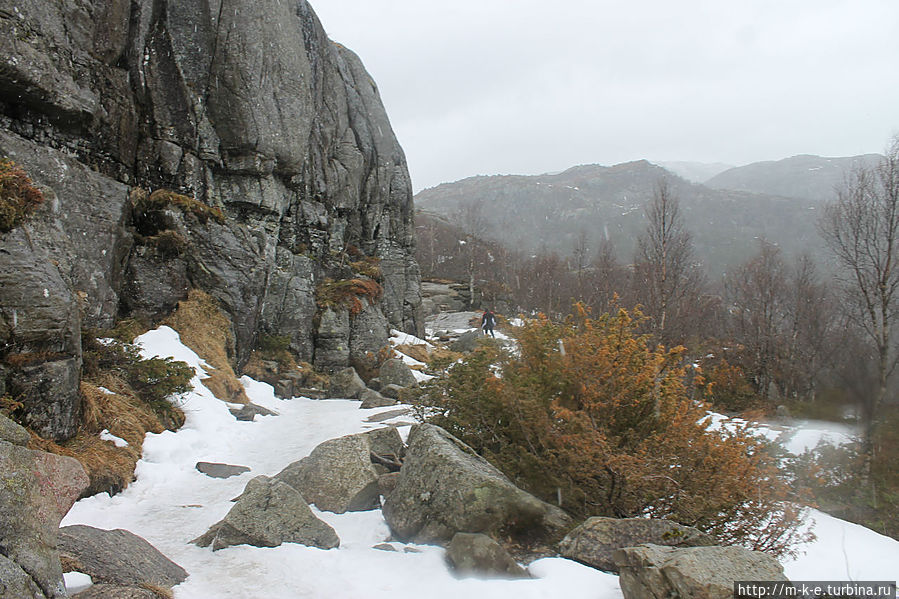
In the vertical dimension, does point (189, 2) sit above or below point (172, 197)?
above

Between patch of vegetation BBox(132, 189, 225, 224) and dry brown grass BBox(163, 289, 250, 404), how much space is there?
7.25 feet

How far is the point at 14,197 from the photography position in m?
5.73

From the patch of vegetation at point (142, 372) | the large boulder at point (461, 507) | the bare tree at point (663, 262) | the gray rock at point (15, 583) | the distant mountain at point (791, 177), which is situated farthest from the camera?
the distant mountain at point (791, 177)

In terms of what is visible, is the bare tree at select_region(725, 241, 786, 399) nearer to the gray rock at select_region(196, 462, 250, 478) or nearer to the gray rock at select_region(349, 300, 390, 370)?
the gray rock at select_region(349, 300, 390, 370)

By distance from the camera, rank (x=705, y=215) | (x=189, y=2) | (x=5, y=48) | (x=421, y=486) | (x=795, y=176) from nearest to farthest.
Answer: (x=421, y=486) < (x=5, y=48) < (x=189, y=2) < (x=705, y=215) < (x=795, y=176)

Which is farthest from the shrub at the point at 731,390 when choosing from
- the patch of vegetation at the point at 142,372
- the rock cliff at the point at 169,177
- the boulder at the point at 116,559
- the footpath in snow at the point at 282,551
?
the boulder at the point at 116,559

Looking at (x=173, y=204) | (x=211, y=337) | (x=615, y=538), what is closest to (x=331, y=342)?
(x=211, y=337)

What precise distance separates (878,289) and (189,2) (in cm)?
2026

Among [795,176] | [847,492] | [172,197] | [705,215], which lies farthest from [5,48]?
[795,176]

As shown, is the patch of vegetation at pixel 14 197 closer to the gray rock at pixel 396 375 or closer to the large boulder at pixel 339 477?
the large boulder at pixel 339 477

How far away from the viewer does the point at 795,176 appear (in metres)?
163

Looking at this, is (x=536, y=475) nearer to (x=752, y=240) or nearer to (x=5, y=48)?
(x=5, y=48)

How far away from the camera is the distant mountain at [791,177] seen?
486ft

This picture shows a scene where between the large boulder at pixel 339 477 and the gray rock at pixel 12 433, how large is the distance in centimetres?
259
